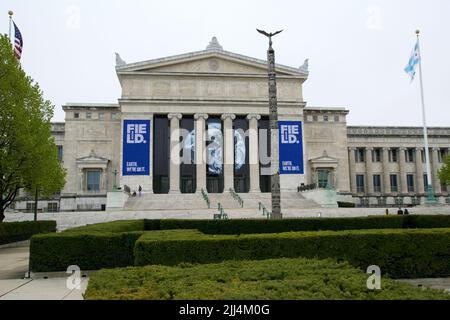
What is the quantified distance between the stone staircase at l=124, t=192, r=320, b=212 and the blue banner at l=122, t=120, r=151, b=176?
3227 mm

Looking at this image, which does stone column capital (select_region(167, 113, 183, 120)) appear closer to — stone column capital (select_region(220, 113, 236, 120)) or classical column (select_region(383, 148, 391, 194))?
stone column capital (select_region(220, 113, 236, 120))

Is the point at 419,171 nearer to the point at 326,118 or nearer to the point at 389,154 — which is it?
the point at 389,154

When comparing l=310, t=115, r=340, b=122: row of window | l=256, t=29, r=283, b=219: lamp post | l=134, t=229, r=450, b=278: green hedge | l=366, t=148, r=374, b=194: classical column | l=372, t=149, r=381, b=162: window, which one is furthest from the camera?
l=372, t=149, r=381, b=162: window

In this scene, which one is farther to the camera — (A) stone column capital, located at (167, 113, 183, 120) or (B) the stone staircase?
(A) stone column capital, located at (167, 113, 183, 120)

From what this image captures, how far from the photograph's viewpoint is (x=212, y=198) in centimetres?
4684

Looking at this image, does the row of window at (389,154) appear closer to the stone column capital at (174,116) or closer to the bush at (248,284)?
the stone column capital at (174,116)

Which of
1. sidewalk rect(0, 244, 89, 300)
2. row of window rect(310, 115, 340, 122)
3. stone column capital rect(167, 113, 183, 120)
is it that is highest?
row of window rect(310, 115, 340, 122)

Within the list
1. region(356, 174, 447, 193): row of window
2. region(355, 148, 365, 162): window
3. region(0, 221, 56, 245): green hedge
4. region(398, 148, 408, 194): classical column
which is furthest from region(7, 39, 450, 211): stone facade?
region(0, 221, 56, 245): green hedge

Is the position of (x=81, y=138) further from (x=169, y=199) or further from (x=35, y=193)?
(x=35, y=193)

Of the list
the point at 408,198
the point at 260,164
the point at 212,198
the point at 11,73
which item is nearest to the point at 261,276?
the point at 11,73

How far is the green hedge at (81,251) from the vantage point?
13.2 m

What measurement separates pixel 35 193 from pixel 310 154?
126ft

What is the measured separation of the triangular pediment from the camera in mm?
53188

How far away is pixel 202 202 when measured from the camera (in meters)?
45.0
